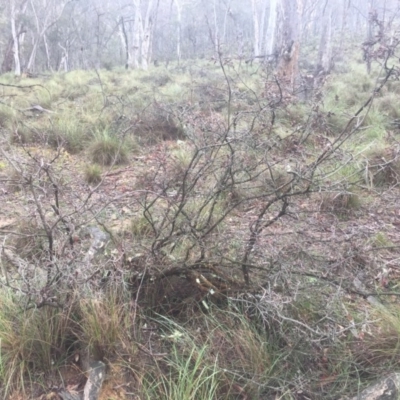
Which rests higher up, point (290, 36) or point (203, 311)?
point (290, 36)

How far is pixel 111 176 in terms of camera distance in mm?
5176

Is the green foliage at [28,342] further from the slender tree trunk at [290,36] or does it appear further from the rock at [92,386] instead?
the slender tree trunk at [290,36]

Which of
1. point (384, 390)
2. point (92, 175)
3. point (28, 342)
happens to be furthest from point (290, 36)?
point (28, 342)

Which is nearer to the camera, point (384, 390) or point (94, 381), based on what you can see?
point (384, 390)

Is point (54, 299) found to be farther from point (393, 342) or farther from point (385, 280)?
point (385, 280)

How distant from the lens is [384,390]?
1670mm

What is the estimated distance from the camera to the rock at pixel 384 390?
5.41ft

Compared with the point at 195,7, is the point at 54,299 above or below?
below

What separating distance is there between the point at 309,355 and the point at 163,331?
2.49 feet

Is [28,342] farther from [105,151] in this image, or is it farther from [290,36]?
[290,36]

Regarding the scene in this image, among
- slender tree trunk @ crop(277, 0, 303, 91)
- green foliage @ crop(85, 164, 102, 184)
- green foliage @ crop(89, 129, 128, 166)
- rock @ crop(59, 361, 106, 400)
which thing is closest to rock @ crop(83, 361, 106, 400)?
rock @ crop(59, 361, 106, 400)

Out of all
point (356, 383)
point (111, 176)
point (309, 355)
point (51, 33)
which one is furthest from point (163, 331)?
point (51, 33)

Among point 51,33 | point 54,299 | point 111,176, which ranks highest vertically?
point 51,33

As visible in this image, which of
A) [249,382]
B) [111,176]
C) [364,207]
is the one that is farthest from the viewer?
[111,176]
